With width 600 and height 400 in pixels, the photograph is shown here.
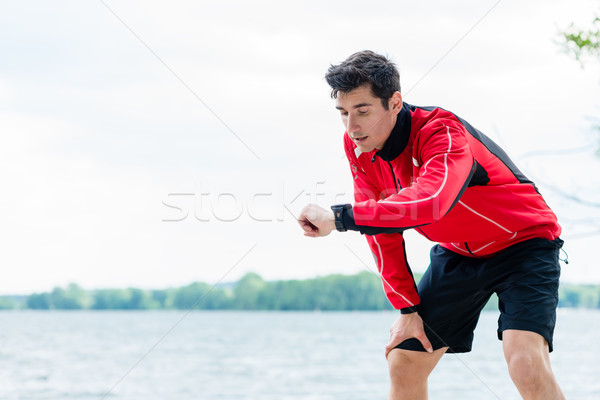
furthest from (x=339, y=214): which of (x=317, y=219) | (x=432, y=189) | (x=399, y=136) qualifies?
(x=399, y=136)

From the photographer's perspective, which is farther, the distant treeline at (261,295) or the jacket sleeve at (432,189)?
the distant treeline at (261,295)

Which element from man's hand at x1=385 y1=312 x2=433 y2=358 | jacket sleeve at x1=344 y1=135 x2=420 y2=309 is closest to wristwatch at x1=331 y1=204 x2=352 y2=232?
jacket sleeve at x1=344 y1=135 x2=420 y2=309

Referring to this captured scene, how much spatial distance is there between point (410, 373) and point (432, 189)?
0.97 m

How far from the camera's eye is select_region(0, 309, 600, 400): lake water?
68.6 ft

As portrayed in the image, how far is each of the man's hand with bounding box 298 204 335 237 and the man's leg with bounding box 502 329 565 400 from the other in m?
0.83

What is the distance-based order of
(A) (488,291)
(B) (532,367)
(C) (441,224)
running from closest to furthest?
(B) (532,367) < (C) (441,224) < (A) (488,291)

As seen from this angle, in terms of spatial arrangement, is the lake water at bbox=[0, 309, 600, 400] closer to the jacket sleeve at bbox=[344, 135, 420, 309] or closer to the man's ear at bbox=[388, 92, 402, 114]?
the jacket sleeve at bbox=[344, 135, 420, 309]

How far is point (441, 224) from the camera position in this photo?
2.46m

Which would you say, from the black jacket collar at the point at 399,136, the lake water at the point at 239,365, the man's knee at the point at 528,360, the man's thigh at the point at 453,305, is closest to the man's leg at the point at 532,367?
the man's knee at the point at 528,360

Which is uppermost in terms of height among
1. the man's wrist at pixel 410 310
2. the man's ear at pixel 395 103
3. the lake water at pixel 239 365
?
the man's ear at pixel 395 103

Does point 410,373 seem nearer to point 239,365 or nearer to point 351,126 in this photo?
point 351,126

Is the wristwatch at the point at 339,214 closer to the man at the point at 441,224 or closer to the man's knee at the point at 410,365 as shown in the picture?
the man at the point at 441,224

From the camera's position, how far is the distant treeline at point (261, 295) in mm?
42969

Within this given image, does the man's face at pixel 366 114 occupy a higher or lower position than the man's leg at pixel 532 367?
higher
